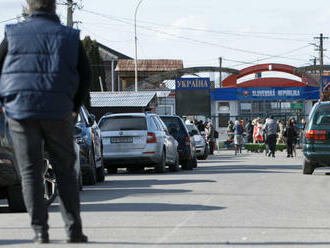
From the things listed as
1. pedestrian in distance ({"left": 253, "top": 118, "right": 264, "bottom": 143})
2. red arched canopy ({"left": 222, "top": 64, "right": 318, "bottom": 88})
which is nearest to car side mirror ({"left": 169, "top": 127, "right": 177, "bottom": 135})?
pedestrian in distance ({"left": 253, "top": 118, "right": 264, "bottom": 143})

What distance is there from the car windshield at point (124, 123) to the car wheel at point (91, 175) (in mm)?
4328

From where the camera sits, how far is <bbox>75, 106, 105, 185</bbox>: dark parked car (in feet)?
53.2

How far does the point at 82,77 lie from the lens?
6.98 metres

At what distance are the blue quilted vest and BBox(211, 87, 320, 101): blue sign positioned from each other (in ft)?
203

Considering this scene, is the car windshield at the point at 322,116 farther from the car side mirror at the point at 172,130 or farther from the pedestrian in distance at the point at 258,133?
the pedestrian in distance at the point at 258,133

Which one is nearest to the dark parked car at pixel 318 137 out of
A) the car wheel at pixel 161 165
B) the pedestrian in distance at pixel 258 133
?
the car wheel at pixel 161 165

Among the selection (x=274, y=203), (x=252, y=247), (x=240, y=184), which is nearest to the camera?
(x=252, y=247)

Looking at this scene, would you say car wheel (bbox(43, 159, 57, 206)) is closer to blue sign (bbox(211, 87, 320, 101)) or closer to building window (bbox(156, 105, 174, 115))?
building window (bbox(156, 105, 174, 115))

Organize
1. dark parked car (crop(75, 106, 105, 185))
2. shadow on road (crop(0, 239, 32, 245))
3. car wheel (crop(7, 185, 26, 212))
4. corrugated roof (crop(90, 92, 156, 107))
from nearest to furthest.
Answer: shadow on road (crop(0, 239, 32, 245)), car wheel (crop(7, 185, 26, 212)), dark parked car (crop(75, 106, 105, 185)), corrugated roof (crop(90, 92, 156, 107))

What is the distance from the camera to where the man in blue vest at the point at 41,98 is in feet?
21.7

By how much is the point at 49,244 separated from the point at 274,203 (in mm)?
5394

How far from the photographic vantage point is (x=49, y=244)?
7.01m

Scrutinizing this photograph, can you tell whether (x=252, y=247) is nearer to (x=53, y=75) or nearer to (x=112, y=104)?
(x=53, y=75)

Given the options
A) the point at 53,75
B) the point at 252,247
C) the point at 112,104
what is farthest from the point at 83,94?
the point at 112,104
